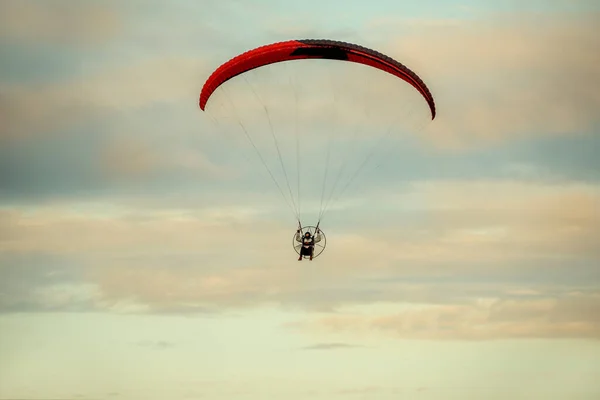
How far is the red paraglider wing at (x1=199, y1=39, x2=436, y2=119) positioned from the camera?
120m

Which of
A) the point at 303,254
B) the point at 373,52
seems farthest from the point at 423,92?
the point at 303,254

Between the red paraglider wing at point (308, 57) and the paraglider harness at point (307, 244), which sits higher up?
the red paraglider wing at point (308, 57)

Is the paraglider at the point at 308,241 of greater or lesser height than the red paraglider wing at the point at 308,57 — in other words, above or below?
below

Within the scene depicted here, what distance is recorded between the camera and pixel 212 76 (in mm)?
121688

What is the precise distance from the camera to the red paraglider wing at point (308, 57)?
119500mm

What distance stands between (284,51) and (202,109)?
6.87m

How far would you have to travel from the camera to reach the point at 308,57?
121 metres

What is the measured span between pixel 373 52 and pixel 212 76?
394 inches

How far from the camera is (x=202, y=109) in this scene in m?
123

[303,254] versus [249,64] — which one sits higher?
[249,64]

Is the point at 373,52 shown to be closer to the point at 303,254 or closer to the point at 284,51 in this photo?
Result: the point at 284,51

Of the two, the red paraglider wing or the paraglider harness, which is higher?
the red paraglider wing

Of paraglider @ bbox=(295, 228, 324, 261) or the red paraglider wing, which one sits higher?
the red paraglider wing

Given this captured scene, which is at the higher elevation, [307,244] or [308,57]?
[308,57]
